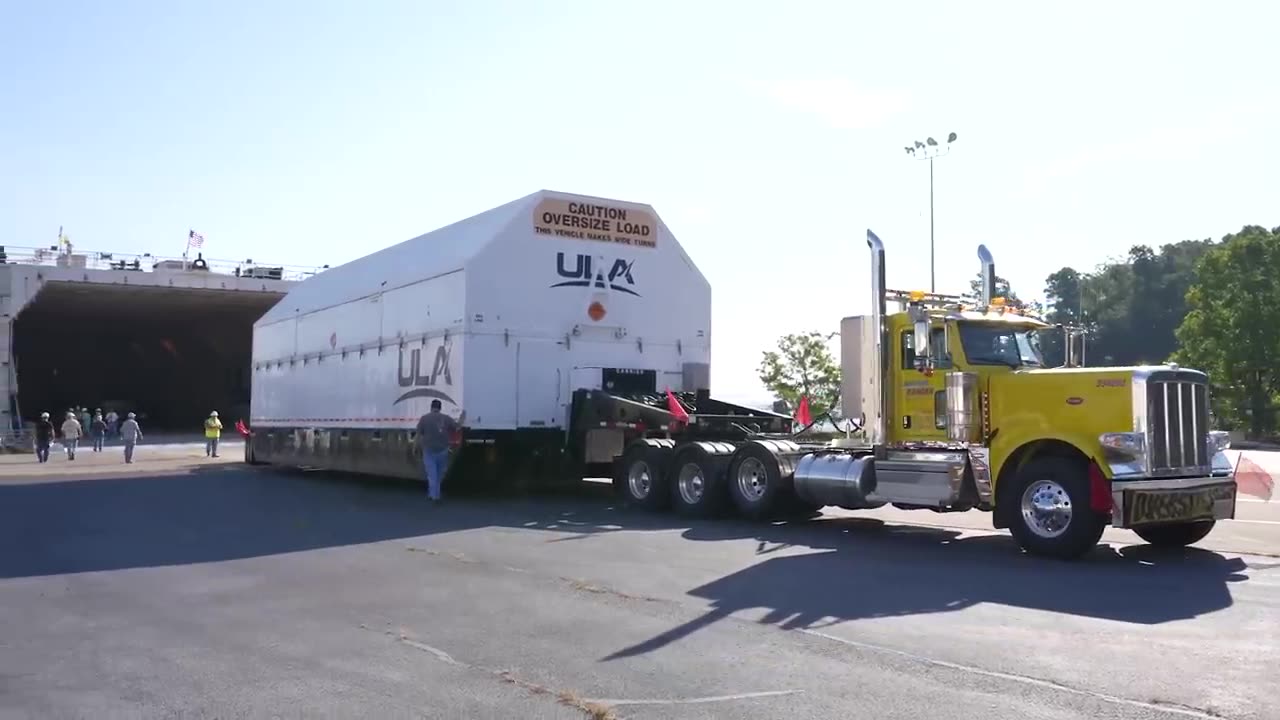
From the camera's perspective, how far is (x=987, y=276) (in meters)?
13.1

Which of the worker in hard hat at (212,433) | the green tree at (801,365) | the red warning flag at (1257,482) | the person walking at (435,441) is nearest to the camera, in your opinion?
the red warning flag at (1257,482)

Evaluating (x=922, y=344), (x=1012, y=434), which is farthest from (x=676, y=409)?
(x=1012, y=434)

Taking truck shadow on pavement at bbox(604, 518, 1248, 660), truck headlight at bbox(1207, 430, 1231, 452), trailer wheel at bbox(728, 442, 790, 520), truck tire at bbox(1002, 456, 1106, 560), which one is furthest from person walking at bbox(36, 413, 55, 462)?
truck headlight at bbox(1207, 430, 1231, 452)

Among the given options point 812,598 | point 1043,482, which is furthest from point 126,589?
point 1043,482

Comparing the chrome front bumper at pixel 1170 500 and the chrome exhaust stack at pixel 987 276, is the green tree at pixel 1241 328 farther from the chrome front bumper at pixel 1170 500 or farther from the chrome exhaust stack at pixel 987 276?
the chrome front bumper at pixel 1170 500

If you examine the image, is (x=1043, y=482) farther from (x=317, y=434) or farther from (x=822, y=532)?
(x=317, y=434)

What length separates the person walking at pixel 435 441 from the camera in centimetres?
1638

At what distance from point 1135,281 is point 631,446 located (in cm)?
8329

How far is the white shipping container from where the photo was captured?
16.7 m

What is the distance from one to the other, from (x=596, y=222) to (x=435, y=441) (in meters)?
4.28

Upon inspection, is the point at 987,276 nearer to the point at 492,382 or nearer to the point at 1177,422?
the point at 1177,422

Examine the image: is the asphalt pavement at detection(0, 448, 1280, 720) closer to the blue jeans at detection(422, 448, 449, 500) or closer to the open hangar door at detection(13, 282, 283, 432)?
the blue jeans at detection(422, 448, 449, 500)

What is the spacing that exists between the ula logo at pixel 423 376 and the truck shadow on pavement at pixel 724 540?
1690 mm

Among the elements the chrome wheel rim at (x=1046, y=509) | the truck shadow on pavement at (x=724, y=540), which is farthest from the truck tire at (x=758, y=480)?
the chrome wheel rim at (x=1046, y=509)
